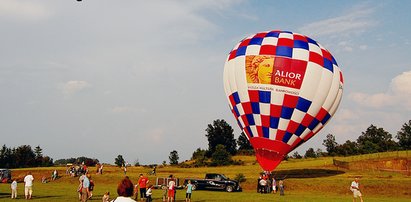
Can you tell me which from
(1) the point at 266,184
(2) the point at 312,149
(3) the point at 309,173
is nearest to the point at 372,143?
(2) the point at 312,149

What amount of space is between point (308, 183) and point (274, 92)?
14.0 m

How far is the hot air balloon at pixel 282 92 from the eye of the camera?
40219 mm

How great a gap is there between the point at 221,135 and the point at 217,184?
77.4 metres

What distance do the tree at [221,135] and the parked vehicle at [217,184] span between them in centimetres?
7347

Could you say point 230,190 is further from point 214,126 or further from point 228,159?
point 214,126

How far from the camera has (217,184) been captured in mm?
45500

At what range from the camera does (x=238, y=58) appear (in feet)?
141

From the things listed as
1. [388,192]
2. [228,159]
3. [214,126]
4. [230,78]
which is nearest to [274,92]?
[230,78]

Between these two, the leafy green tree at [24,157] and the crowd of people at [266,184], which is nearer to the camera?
the crowd of people at [266,184]

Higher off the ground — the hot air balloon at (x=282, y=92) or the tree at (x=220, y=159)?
the hot air balloon at (x=282, y=92)

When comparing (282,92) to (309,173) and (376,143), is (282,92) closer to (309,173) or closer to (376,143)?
(309,173)

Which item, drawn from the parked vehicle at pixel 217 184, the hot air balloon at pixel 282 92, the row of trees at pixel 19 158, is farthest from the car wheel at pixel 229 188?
the row of trees at pixel 19 158

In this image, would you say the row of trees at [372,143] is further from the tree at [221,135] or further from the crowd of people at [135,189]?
the crowd of people at [135,189]

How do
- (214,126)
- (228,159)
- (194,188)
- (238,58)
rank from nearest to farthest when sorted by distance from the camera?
1. (238,58)
2. (194,188)
3. (228,159)
4. (214,126)
